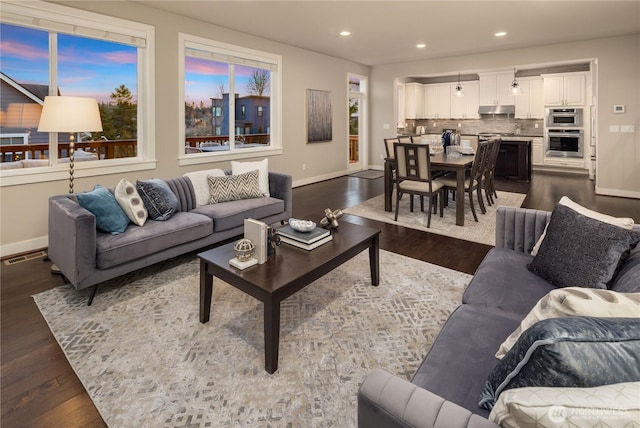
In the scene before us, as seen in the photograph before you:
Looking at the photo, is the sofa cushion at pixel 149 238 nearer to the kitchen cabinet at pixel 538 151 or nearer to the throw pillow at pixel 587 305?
the throw pillow at pixel 587 305

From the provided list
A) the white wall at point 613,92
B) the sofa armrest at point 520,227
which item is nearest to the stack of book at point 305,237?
the sofa armrest at point 520,227

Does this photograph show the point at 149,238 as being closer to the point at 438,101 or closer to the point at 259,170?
the point at 259,170

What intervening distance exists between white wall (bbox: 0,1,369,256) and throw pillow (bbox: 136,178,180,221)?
1487 mm

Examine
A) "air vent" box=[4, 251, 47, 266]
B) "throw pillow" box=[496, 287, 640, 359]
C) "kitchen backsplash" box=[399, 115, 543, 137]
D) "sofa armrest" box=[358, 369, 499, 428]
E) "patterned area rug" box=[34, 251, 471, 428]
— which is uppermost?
"kitchen backsplash" box=[399, 115, 543, 137]

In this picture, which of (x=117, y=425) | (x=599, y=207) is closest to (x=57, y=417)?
(x=117, y=425)

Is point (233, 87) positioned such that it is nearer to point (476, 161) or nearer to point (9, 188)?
point (9, 188)

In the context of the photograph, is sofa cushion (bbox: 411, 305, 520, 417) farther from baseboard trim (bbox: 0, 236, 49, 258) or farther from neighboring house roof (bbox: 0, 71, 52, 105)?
neighboring house roof (bbox: 0, 71, 52, 105)

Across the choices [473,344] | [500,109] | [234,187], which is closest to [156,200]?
[234,187]

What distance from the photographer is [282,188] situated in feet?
14.2

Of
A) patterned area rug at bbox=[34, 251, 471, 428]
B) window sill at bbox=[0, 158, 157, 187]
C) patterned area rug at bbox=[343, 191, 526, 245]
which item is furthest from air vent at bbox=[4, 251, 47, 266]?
patterned area rug at bbox=[343, 191, 526, 245]

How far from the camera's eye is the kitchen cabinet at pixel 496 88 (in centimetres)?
914

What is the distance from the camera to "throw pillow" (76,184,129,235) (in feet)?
9.25

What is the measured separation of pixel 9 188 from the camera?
366 cm

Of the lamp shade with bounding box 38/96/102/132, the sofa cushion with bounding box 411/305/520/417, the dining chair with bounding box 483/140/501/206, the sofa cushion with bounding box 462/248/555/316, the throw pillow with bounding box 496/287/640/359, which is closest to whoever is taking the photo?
the throw pillow with bounding box 496/287/640/359
